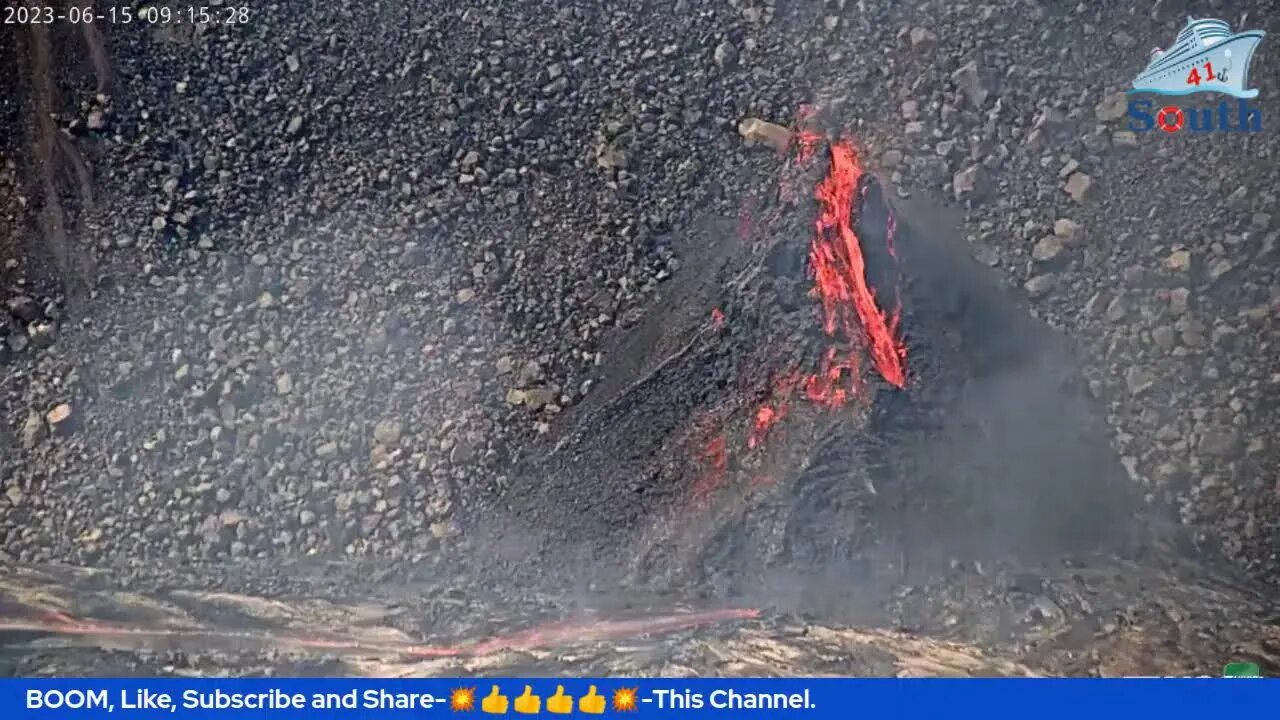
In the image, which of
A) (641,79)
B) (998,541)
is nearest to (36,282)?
(641,79)

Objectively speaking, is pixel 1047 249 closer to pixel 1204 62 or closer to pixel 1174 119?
pixel 1174 119

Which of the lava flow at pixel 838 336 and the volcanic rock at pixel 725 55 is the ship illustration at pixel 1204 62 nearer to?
the lava flow at pixel 838 336
